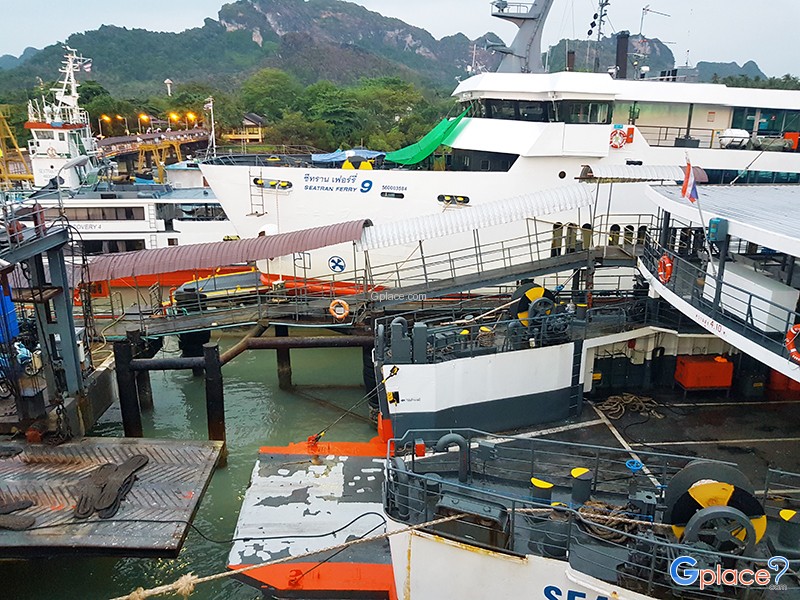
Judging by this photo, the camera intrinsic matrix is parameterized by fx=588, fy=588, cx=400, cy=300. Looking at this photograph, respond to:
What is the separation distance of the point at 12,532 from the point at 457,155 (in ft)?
55.4

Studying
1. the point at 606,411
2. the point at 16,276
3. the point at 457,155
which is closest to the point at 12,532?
the point at 16,276

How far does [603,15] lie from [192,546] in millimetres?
22125

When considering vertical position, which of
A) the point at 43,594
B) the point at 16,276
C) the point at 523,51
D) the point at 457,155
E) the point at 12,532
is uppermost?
the point at 523,51

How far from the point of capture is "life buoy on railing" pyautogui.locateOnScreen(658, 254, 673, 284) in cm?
1168

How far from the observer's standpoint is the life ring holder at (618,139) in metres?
18.7

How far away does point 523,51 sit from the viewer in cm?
2228

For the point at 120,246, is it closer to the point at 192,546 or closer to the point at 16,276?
the point at 16,276

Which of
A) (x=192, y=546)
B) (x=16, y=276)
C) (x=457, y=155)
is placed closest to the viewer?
(x=192, y=546)

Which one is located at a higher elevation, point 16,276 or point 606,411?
point 16,276

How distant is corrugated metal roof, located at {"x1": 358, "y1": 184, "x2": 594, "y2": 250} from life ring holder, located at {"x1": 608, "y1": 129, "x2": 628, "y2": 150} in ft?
15.1

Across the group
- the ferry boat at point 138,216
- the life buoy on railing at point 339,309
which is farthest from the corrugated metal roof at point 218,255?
the ferry boat at point 138,216

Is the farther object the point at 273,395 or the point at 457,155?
the point at 457,155

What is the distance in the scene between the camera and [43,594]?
10.6m

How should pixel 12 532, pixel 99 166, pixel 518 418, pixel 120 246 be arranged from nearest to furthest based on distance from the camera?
pixel 12 532, pixel 518 418, pixel 120 246, pixel 99 166
